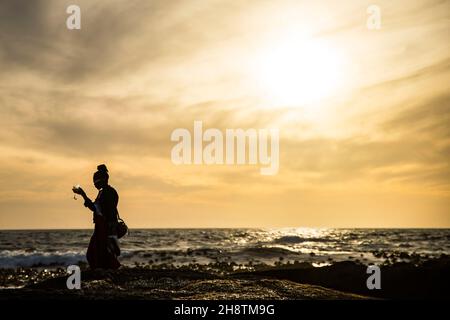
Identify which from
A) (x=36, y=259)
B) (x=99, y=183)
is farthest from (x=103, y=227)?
(x=36, y=259)

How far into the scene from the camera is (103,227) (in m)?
14.4

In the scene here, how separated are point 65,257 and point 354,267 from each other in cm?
3089

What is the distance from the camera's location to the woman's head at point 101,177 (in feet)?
47.5

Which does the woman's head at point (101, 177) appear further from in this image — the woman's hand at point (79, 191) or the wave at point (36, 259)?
the wave at point (36, 259)

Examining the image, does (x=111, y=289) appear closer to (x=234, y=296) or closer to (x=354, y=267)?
(x=234, y=296)

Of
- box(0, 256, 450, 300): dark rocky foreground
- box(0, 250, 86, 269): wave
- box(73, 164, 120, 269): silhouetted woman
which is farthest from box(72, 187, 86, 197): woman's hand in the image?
box(0, 250, 86, 269): wave

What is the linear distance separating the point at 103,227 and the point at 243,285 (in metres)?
4.96

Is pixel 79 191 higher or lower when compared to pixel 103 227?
higher

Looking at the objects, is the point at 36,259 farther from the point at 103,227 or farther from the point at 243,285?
the point at 243,285

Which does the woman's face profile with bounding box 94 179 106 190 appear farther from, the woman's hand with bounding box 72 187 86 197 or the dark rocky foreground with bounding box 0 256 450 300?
the dark rocky foreground with bounding box 0 256 450 300

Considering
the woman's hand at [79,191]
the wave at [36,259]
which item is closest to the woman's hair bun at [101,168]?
the woman's hand at [79,191]
